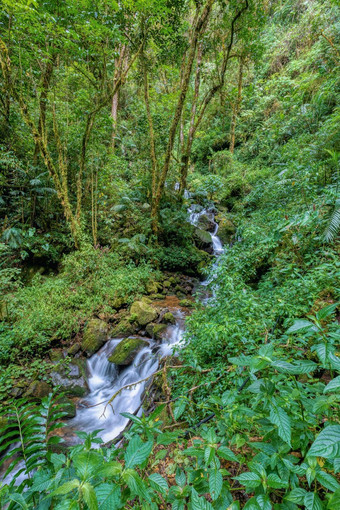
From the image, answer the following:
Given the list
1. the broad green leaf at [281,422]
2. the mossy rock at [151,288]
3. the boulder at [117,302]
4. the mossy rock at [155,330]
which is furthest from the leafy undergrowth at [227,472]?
the mossy rock at [151,288]

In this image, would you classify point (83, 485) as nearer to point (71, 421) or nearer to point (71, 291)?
point (71, 421)

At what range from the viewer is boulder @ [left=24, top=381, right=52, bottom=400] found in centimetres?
435

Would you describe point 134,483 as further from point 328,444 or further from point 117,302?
point 117,302

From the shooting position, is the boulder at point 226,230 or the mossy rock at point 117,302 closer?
the mossy rock at point 117,302

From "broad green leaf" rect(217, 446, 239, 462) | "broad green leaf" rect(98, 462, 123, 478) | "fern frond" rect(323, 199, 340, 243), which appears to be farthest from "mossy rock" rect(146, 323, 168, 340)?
"broad green leaf" rect(98, 462, 123, 478)

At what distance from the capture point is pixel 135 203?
9.82 m

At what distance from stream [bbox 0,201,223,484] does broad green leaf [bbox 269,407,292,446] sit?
10.3 feet

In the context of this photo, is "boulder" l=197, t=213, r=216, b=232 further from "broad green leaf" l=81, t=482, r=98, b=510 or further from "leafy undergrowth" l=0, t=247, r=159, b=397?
"broad green leaf" l=81, t=482, r=98, b=510

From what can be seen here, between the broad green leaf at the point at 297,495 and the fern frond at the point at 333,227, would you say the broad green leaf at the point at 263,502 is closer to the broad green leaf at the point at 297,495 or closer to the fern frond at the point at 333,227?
the broad green leaf at the point at 297,495

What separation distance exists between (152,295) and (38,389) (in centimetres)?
371

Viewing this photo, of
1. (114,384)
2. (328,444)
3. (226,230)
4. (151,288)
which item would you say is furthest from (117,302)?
(226,230)

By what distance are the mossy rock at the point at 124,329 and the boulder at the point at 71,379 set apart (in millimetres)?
1085

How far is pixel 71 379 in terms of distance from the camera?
4938 mm

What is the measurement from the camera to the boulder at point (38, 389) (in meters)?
4.35
